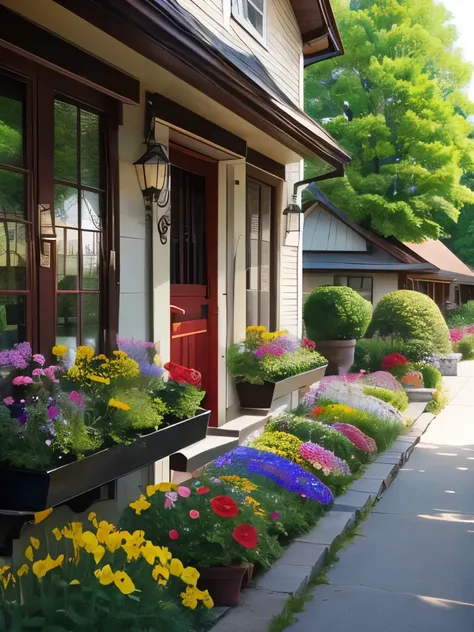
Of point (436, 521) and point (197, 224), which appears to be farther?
point (197, 224)

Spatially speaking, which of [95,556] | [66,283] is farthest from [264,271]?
[95,556]

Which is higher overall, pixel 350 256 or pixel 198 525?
pixel 350 256

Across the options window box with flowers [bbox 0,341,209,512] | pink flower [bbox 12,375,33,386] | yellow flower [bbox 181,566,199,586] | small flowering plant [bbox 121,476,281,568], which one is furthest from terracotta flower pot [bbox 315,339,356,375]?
yellow flower [bbox 181,566,199,586]

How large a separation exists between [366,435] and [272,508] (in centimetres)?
375

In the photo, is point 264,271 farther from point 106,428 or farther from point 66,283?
point 106,428

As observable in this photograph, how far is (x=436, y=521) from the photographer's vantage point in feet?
20.7

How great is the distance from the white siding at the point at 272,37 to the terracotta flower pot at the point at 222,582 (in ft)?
15.4

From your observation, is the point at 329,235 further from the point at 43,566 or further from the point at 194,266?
the point at 43,566

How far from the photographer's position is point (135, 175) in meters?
5.32

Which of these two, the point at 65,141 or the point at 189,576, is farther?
the point at 65,141

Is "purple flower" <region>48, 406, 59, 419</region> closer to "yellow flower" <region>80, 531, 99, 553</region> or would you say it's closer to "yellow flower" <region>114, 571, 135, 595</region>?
"yellow flower" <region>80, 531, 99, 553</region>

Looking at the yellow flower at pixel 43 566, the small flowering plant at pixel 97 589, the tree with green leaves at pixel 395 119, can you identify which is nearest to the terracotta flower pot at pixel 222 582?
the small flowering plant at pixel 97 589

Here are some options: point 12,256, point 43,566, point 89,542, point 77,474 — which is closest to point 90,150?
point 12,256

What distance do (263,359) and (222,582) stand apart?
3.58 meters
